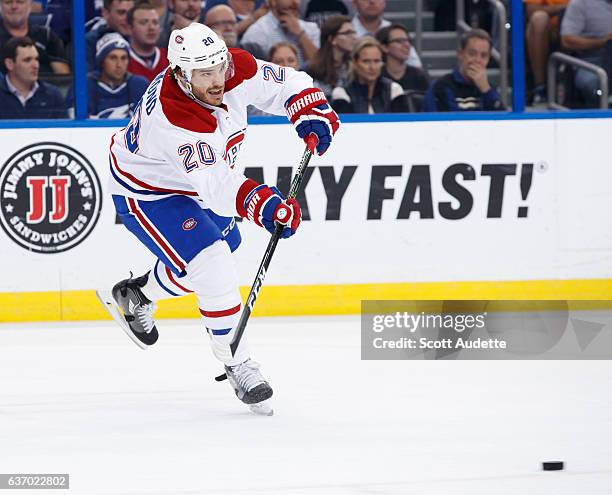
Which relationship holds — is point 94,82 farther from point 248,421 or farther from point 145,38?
point 248,421

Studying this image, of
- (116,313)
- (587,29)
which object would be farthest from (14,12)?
(587,29)

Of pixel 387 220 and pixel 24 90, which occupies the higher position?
pixel 24 90

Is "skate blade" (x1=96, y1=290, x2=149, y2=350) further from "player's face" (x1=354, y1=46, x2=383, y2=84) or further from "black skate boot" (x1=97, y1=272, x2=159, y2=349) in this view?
"player's face" (x1=354, y1=46, x2=383, y2=84)

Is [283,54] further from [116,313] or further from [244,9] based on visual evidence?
[116,313]

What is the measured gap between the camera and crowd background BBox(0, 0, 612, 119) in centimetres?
587

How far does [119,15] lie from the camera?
5957 millimetres

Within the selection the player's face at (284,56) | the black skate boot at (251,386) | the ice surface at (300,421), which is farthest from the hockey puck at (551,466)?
the player's face at (284,56)

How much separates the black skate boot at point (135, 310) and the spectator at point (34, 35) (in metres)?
1.54

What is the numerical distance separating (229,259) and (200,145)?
431 mm

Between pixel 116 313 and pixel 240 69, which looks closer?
pixel 240 69

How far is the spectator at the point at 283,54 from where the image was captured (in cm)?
601

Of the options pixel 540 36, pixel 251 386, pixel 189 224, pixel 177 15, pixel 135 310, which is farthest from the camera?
pixel 540 36

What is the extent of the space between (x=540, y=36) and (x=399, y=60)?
2.65 feet

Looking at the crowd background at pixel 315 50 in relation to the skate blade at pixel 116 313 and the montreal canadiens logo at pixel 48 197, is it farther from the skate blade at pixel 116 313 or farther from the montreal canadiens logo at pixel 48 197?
the skate blade at pixel 116 313
